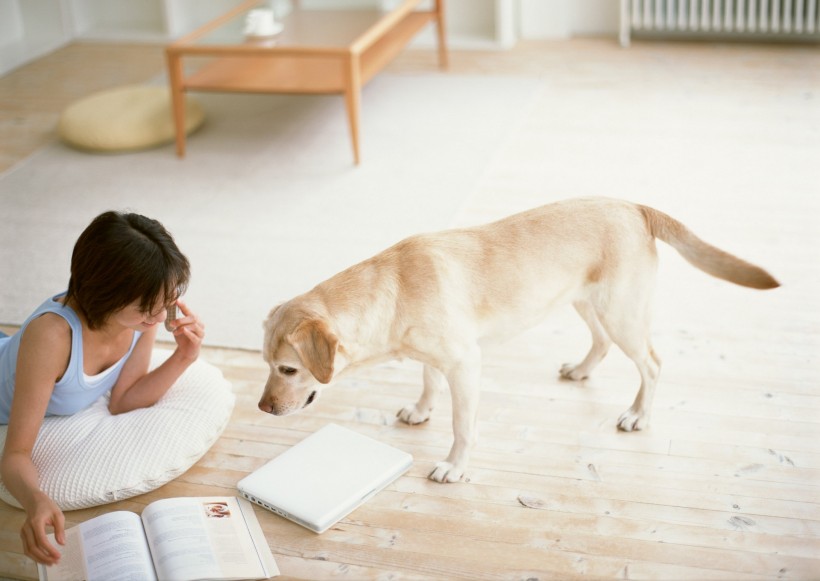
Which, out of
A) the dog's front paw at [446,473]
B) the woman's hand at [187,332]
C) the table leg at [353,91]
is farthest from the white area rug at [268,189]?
the dog's front paw at [446,473]

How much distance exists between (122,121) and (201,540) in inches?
107

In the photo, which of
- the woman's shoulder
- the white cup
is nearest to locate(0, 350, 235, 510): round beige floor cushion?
the woman's shoulder

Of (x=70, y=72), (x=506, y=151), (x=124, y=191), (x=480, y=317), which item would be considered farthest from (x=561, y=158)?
(x=70, y=72)

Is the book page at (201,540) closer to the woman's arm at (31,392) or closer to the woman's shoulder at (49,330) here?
the woman's arm at (31,392)

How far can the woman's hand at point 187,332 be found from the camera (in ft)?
7.43

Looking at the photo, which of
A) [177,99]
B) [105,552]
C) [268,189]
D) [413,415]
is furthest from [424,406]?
[177,99]

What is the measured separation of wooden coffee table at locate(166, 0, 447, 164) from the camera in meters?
3.96

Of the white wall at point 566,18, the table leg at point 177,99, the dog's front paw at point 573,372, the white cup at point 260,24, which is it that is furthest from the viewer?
the white wall at point 566,18

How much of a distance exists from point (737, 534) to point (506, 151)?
2.38 meters

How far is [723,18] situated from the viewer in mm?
5262

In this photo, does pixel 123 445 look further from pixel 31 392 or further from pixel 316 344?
pixel 316 344

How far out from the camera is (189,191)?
12.8 ft

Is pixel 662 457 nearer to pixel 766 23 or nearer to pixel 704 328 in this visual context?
pixel 704 328

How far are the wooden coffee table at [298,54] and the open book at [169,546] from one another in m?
2.19
